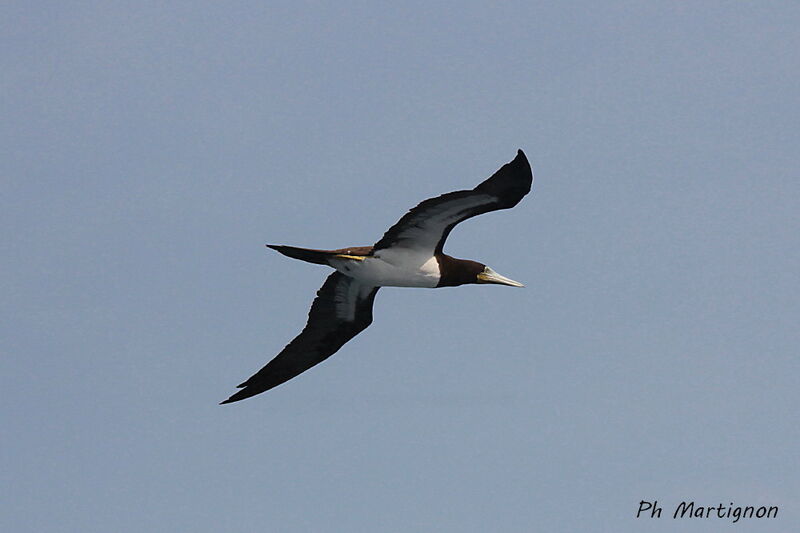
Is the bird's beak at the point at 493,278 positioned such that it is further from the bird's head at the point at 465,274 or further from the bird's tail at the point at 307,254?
the bird's tail at the point at 307,254

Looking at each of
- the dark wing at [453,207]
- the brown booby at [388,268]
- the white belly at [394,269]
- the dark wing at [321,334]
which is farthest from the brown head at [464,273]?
the dark wing at [321,334]

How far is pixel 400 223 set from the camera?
1984 cm

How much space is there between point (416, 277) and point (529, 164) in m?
3.25

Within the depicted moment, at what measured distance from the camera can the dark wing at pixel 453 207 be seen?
18.7m

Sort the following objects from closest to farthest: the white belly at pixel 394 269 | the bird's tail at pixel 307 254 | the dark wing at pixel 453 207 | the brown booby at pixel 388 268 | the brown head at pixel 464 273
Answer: the dark wing at pixel 453 207
the brown booby at pixel 388 268
the bird's tail at pixel 307 254
the white belly at pixel 394 269
the brown head at pixel 464 273

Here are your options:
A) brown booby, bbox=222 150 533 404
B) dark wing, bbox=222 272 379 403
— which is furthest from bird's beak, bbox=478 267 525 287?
dark wing, bbox=222 272 379 403

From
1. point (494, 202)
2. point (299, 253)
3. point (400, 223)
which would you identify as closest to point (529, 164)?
point (494, 202)

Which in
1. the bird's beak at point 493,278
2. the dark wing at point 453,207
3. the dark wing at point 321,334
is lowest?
the dark wing at point 321,334

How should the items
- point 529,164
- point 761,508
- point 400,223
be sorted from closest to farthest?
point 529,164, point 400,223, point 761,508

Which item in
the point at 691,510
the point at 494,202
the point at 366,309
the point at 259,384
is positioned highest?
the point at 494,202

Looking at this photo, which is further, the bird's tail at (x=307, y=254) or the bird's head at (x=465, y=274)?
the bird's head at (x=465, y=274)

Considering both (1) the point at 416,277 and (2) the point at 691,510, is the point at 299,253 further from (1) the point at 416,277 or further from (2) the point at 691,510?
(2) the point at 691,510

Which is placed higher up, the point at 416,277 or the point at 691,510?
the point at 416,277

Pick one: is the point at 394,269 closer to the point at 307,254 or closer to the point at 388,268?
the point at 388,268
